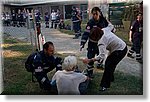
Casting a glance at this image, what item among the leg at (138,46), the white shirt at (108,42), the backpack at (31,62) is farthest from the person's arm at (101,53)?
the backpack at (31,62)

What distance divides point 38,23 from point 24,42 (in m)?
0.17

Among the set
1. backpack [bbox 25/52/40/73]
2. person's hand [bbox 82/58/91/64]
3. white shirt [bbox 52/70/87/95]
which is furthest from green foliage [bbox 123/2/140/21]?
backpack [bbox 25/52/40/73]

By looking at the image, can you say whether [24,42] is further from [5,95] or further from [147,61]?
[147,61]

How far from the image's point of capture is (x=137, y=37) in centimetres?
245

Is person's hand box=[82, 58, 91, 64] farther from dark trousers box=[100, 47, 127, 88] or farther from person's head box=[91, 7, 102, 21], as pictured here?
person's head box=[91, 7, 102, 21]

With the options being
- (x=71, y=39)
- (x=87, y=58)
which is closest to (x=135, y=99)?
(x=87, y=58)

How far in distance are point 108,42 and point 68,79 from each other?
1.29 feet

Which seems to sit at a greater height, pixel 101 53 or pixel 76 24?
pixel 76 24

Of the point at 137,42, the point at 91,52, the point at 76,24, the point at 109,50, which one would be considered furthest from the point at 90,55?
the point at 137,42

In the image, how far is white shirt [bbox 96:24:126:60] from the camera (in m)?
2.46

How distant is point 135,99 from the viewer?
2479mm

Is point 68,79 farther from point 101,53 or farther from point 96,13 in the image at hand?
point 96,13

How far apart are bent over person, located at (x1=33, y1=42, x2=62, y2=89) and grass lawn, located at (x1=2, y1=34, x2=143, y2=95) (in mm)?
38

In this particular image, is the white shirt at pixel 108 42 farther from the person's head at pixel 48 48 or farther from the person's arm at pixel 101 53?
the person's head at pixel 48 48
